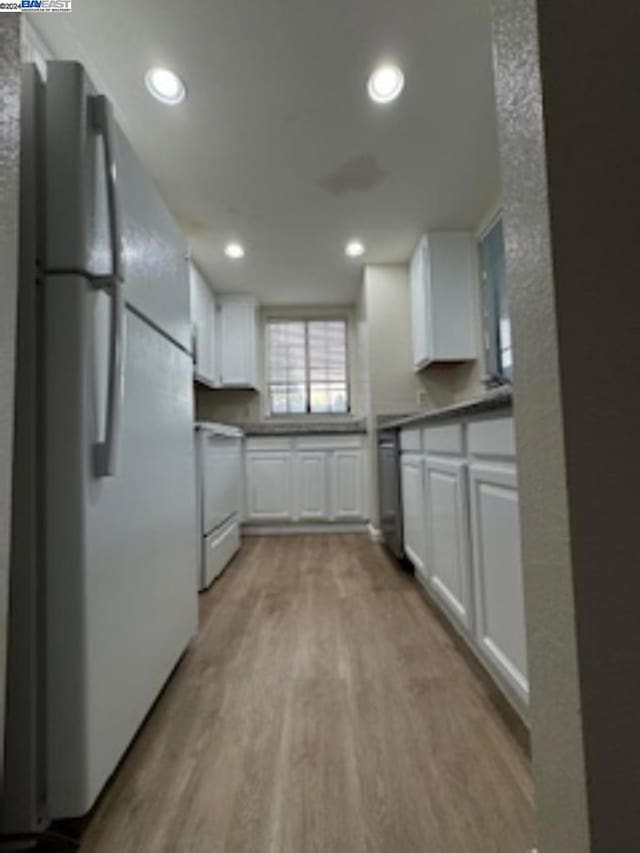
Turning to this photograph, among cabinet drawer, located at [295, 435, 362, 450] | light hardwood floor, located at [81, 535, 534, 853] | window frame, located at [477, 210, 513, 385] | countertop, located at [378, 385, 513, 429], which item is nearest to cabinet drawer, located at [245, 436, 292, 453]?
cabinet drawer, located at [295, 435, 362, 450]

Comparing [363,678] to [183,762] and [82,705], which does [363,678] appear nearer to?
[183,762]

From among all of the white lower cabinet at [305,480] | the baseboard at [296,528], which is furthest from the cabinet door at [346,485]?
the baseboard at [296,528]

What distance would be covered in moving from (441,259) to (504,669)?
307 cm

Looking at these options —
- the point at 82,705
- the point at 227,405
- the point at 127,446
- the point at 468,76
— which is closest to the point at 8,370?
the point at 127,446

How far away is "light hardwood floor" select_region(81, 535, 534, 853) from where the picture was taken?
3.26 ft

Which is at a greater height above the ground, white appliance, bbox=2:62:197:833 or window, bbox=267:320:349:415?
window, bbox=267:320:349:415

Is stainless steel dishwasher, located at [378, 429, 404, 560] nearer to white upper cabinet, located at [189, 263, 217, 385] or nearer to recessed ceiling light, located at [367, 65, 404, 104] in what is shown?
white upper cabinet, located at [189, 263, 217, 385]

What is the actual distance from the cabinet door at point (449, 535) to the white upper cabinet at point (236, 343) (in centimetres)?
292

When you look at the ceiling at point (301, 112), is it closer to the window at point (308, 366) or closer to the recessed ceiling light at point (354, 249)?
the recessed ceiling light at point (354, 249)

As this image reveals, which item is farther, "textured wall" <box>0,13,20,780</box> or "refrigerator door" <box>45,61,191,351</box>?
"refrigerator door" <box>45,61,191,351</box>

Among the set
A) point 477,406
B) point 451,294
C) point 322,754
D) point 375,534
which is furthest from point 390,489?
point 322,754

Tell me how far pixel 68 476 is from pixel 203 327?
11.0 ft

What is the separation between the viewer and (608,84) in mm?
529

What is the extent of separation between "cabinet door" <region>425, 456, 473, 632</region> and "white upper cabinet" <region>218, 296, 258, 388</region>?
115 inches
